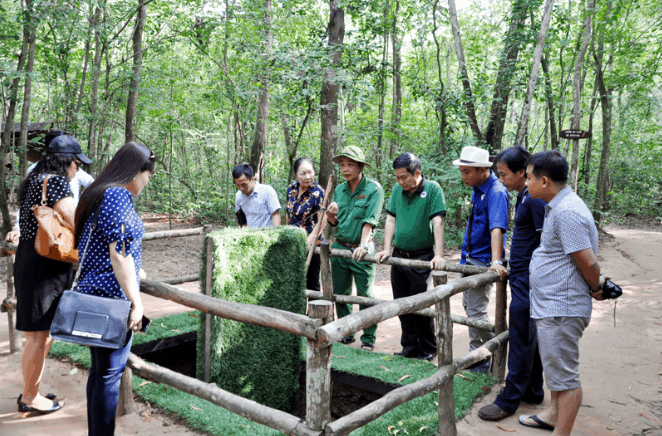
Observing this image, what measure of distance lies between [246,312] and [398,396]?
3.14 ft

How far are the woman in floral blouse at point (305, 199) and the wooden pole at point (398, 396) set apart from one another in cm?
223

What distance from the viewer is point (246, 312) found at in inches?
88.2

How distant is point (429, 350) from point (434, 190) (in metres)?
1.56

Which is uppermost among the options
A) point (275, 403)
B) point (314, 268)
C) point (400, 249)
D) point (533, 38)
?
→ point (533, 38)

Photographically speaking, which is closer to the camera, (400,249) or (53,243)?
(53,243)

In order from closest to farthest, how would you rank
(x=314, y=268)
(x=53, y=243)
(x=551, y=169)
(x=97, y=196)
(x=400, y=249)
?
(x=97, y=196) < (x=551, y=169) < (x=53, y=243) < (x=400, y=249) < (x=314, y=268)

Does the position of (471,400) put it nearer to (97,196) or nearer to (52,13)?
(97,196)

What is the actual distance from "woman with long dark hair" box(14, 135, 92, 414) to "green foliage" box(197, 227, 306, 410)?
0.99 m

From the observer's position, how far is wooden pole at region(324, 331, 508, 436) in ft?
6.78

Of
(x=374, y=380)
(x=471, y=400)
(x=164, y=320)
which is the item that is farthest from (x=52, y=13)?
(x=471, y=400)

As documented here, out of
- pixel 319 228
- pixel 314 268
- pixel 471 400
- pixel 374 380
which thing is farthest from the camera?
pixel 314 268

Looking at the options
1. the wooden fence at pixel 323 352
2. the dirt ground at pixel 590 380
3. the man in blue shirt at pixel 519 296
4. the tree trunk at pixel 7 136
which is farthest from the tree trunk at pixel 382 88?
the wooden fence at pixel 323 352

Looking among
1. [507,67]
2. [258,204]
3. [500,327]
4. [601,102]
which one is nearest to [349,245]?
[258,204]

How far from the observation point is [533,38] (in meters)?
9.38
